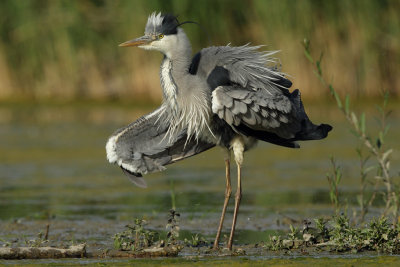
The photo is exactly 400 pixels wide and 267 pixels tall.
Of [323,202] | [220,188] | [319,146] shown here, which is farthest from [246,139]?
[319,146]

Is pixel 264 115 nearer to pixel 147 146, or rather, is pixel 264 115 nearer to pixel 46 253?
pixel 147 146

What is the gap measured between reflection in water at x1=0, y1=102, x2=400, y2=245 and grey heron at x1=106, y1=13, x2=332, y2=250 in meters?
1.09

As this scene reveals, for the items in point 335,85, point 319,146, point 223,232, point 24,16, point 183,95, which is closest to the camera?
point 183,95

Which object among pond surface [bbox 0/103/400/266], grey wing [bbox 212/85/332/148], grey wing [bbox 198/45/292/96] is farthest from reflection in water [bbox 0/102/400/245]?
grey wing [bbox 198/45/292/96]

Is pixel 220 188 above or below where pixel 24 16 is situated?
below

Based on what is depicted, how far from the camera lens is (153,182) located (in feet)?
35.3

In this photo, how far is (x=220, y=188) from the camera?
32.4 feet

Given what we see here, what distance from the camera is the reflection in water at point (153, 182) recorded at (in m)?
8.39

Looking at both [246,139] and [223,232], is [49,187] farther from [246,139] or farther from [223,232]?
[246,139]

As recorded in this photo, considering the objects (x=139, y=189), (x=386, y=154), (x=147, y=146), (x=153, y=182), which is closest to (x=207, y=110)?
(x=147, y=146)

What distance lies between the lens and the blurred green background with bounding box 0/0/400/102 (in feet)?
53.8

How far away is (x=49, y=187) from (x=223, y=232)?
3393 mm

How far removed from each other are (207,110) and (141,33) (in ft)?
35.1

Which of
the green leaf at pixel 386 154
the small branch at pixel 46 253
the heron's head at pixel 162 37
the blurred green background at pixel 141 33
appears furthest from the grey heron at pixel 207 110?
the blurred green background at pixel 141 33
